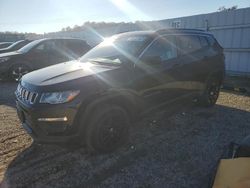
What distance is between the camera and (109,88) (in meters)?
3.81

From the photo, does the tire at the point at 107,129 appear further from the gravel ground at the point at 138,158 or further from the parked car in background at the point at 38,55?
the parked car in background at the point at 38,55

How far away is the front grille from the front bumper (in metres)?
0.10

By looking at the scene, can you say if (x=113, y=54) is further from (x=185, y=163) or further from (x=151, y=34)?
(x=185, y=163)

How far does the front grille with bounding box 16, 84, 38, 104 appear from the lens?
11.8 ft

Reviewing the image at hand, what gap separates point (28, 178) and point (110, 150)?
3.98ft

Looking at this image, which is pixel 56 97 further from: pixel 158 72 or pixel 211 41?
pixel 211 41

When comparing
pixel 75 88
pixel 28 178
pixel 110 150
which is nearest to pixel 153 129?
pixel 110 150

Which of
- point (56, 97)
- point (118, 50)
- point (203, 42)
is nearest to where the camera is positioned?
point (56, 97)

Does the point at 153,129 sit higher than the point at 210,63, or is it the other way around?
the point at 210,63

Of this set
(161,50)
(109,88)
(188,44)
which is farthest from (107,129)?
(188,44)

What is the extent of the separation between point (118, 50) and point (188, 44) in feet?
5.58

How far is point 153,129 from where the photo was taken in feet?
16.9

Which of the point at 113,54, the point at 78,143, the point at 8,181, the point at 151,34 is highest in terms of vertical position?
the point at 151,34

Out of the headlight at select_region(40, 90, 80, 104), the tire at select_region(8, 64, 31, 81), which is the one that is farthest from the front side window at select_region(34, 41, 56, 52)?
the headlight at select_region(40, 90, 80, 104)
